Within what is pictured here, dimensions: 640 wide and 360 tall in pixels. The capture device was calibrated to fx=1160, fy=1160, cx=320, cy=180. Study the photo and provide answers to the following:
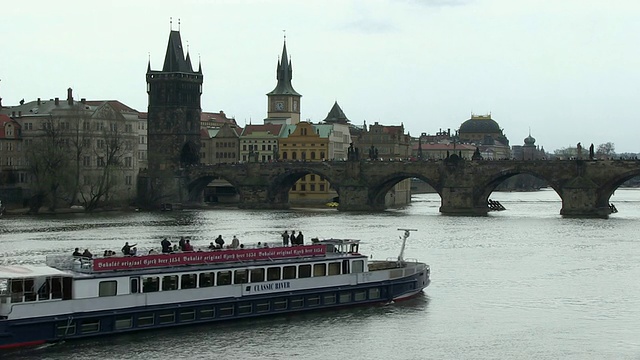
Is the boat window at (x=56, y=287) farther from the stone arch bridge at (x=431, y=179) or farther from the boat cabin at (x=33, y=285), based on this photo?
the stone arch bridge at (x=431, y=179)

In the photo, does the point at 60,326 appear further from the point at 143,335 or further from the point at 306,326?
the point at 306,326

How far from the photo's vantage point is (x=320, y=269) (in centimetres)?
5169

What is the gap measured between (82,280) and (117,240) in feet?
136

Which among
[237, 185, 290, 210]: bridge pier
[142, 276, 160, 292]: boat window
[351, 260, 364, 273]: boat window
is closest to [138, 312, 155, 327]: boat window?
[142, 276, 160, 292]: boat window

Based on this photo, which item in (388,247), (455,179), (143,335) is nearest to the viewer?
(143,335)

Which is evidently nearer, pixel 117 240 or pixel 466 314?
pixel 466 314

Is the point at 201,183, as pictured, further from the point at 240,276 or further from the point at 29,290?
the point at 29,290

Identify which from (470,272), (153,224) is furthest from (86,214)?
(470,272)

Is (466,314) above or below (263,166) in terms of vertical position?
below

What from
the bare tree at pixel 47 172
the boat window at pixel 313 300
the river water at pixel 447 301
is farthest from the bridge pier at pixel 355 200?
the boat window at pixel 313 300

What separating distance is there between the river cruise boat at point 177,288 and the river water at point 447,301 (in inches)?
23.5

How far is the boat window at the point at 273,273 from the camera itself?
50156 mm

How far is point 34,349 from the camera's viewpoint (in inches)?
1708

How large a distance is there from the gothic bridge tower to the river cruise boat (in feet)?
327
